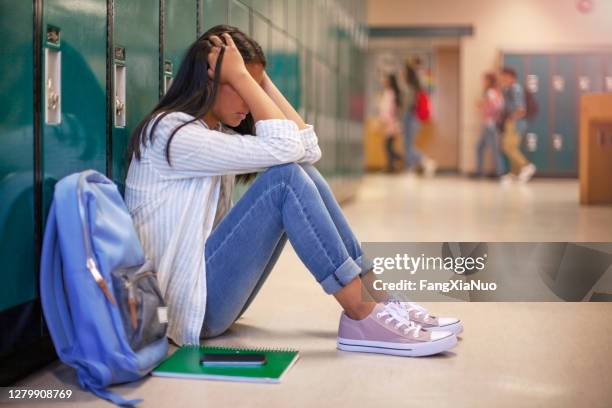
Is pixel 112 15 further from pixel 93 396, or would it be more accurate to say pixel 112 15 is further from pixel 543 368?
pixel 543 368

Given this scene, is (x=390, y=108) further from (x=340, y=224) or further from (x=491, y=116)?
(x=340, y=224)

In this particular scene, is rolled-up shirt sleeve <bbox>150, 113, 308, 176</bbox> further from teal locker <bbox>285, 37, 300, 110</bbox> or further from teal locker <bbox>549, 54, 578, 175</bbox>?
teal locker <bbox>549, 54, 578, 175</bbox>

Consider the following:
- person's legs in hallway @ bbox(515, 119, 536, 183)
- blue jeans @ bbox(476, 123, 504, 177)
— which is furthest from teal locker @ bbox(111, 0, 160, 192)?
blue jeans @ bbox(476, 123, 504, 177)

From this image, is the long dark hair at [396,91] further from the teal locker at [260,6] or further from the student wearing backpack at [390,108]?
the teal locker at [260,6]

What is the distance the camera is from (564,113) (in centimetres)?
1390

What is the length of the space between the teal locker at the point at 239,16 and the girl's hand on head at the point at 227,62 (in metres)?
1.50

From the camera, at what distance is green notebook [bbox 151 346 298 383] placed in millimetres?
1969

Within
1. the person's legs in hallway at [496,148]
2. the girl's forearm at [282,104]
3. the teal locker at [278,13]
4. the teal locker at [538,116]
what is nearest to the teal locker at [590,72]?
the teal locker at [538,116]

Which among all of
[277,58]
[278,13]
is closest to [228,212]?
[277,58]

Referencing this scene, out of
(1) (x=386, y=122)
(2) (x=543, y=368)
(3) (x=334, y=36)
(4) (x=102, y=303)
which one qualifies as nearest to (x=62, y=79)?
(4) (x=102, y=303)

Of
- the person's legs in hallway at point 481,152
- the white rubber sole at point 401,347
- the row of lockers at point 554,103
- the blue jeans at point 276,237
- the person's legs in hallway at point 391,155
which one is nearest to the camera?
the blue jeans at point 276,237

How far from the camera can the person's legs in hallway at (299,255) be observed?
2104 mm

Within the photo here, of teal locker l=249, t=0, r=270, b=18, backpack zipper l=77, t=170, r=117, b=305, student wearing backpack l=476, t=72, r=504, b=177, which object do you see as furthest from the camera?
student wearing backpack l=476, t=72, r=504, b=177

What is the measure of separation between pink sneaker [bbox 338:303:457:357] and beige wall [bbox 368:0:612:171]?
1249 centimetres
